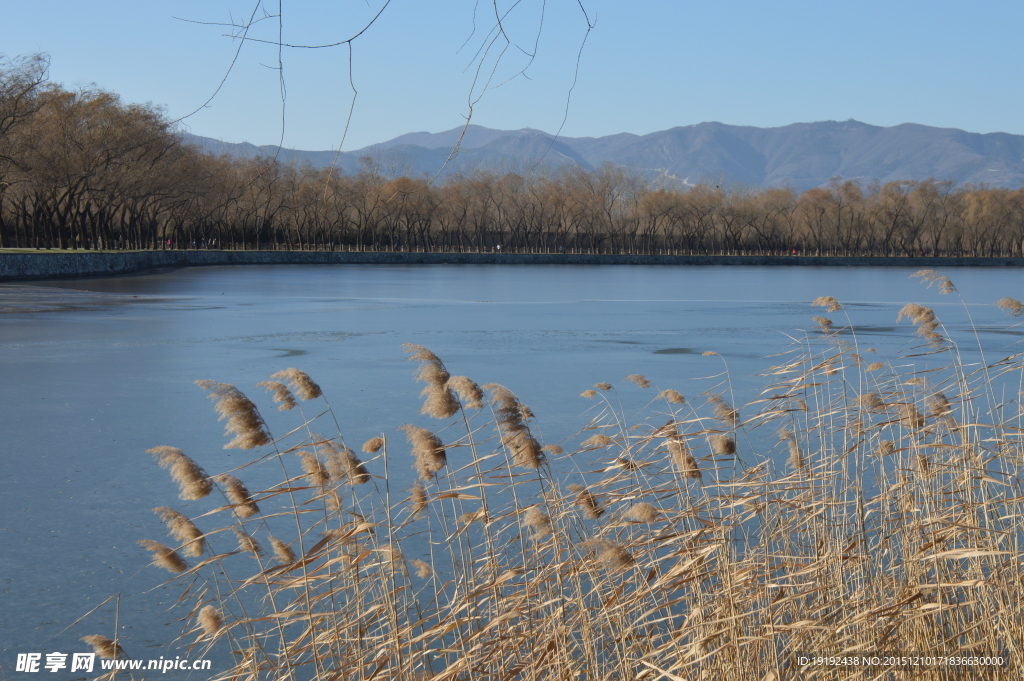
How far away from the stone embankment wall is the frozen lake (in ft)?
18.0

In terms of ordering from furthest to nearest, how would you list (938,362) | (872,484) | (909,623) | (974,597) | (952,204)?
(952,204), (938,362), (872,484), (974,597), (909,623)

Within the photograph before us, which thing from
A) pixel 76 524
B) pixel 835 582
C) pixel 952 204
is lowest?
pixel 76 524

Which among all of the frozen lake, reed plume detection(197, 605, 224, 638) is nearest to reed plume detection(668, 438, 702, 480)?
the frozen lake

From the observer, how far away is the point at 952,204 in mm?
99938

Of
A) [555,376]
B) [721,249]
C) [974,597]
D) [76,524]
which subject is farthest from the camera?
[721,249]

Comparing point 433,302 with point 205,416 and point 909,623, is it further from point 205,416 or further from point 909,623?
point 909,623

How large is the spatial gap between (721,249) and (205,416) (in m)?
102

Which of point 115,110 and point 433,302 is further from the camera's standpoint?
point 115,110

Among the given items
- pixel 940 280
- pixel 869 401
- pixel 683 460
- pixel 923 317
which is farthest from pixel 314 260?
pixel 683 460

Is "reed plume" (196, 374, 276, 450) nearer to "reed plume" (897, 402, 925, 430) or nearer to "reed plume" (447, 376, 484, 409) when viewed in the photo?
"reed plume" (447, 376, 484, 409)

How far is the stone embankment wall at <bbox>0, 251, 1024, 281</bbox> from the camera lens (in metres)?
37.9

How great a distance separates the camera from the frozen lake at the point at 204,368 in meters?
5.41

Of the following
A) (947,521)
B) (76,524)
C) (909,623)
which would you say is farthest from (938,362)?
(76,524)

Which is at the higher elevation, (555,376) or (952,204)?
(952,204)
